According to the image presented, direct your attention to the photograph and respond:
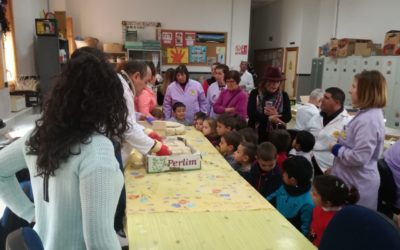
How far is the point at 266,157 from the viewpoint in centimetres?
229

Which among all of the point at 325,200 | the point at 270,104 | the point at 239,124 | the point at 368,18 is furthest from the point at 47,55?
the point at 368,18

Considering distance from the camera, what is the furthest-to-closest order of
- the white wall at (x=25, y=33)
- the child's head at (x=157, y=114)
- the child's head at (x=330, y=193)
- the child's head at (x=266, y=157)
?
the white wall at (x=25, y=33)
the child's head at (x=157, y=114)
the child's head at (x=266, y=157)
the child's head at (x=330, y=193)

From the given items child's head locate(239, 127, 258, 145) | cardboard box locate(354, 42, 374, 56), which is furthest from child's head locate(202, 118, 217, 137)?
cardboard box locate(354, 42, 374, 56)

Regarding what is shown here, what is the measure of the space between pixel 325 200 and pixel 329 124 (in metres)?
1.31

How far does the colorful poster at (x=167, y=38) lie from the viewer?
8.59m

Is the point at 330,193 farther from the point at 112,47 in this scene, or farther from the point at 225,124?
the point at 112,47

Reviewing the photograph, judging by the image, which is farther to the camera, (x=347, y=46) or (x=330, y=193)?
(x=347, y=46)

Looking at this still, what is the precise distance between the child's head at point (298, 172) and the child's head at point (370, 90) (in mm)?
596

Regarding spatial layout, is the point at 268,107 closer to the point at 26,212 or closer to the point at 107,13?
the point at 26,212

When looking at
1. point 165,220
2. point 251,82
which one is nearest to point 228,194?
point 165,220

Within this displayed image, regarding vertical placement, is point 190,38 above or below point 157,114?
above

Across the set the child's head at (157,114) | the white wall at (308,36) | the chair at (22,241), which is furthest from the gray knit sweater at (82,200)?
the white wall at (308,36)

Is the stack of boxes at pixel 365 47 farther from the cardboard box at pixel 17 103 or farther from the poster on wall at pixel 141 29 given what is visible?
the cardboard box at pixel 17 103

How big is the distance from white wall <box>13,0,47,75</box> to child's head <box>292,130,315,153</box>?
4.59 metres
